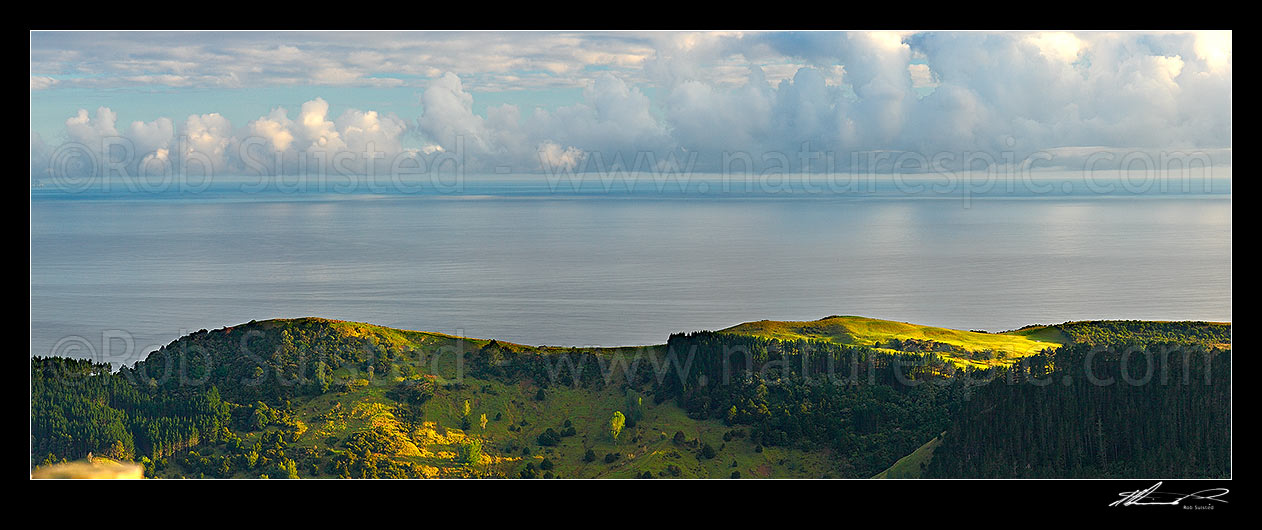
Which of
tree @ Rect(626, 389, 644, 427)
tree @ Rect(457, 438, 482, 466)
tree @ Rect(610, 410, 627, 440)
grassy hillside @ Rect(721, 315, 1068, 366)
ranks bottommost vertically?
tree @ Rect(457, 438, 482, 466)

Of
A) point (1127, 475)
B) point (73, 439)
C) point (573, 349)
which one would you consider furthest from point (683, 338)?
point (73, 439)

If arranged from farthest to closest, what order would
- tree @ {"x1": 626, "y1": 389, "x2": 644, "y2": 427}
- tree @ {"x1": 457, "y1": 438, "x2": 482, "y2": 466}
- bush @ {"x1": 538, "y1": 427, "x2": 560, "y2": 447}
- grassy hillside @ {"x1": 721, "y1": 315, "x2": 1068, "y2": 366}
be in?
grassy hillside @ {"x1": 721, "y1": 315, "x2": 1068, "y2": 366} < tree @ {"x1": 626, "y1": 389, "x2": 644, "y2": 427} < bush @ {"x1": 538, "y1": 427, "x2": 560, "y2": 447} < tree @ {"x1": 457, "y1": 438, "x2": 482, "y2": 466}

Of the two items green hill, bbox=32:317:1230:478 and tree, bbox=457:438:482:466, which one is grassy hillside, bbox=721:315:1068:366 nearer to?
green hill, bbox=32:317:1230:478

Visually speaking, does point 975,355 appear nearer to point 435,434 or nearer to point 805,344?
point 805,344

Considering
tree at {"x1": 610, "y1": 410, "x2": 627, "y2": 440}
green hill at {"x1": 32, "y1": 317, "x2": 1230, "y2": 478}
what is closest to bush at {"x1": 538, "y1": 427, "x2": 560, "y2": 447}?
green hill at {"x1": 32, "y1": 317, "x2": 1230, "y2": 478}

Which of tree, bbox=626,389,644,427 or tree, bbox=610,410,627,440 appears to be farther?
tree, bbox=626,389,644,427

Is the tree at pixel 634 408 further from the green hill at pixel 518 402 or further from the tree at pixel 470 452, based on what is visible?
the tree at pixel 470 452

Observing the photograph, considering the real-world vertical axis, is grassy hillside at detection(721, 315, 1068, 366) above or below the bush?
above
